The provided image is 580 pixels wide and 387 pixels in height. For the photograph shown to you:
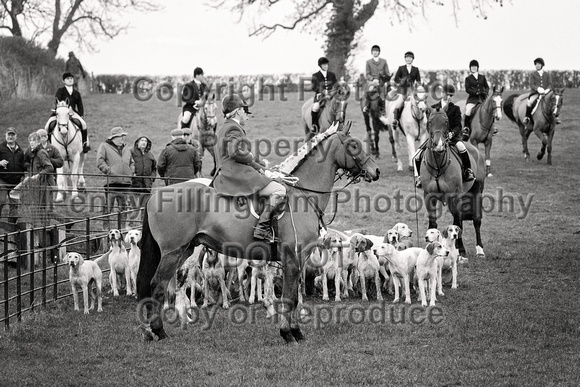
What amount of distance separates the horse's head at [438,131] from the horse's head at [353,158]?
4.18 meters

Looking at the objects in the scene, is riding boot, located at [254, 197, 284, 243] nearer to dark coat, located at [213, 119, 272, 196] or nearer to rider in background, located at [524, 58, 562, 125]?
dark coat, located at [213, 119, 272, 196]

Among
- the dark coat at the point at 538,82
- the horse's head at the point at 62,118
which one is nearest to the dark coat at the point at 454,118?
the horse's head at the point at 62,118

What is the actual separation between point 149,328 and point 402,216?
9.20 metres

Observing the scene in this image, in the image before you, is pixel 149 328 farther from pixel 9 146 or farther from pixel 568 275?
pixel 9 146

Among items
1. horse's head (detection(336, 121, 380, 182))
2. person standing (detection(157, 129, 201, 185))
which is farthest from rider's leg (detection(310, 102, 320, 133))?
horse's head (detection(336, 121, 380, 182))

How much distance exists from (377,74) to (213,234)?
1587 cm

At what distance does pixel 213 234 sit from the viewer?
9141 millimetres

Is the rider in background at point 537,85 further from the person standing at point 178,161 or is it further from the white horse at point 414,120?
the person standing at point 178,161

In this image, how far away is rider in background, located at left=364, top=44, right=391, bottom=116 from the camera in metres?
23.6

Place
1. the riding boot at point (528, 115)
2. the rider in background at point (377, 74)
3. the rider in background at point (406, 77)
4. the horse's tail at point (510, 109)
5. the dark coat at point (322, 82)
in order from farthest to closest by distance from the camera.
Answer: the horse's tail at point (510, 109) < the riding boot at point (528, 115) < the rider in background at point (377, 74) < the rider in background at point (406, 77) < the dark coat at point (322, 82)

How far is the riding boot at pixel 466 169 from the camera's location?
1419cm

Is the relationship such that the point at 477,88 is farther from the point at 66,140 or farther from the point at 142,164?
the point at 66,140

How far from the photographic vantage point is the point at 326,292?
37.8 ft

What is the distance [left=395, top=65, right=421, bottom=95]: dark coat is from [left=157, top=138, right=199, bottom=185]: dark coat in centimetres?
885
